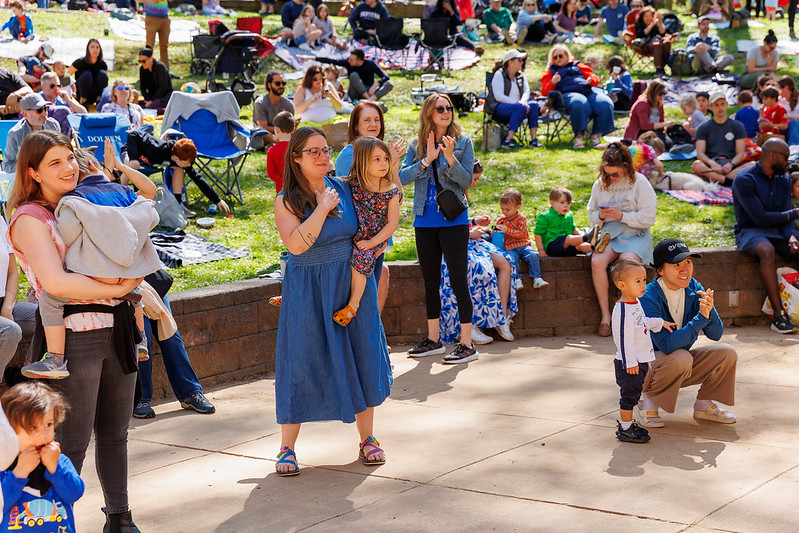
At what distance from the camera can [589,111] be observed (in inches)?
586

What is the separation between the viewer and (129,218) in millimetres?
4277

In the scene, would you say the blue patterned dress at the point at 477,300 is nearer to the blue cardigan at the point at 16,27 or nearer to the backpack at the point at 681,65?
the backpack at the point at 681,65

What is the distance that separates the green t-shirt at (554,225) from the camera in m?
8.81

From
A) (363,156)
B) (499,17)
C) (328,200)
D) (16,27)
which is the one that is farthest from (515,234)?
(499,17)

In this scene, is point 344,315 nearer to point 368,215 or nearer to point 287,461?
point 368,215

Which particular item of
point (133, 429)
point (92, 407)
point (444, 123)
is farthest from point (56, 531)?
point (444, 123)

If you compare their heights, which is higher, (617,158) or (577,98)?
(577,98)

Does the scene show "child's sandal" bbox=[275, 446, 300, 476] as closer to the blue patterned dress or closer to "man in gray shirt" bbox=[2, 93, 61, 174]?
the blue patterned dress

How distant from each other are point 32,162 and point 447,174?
3.84 metres

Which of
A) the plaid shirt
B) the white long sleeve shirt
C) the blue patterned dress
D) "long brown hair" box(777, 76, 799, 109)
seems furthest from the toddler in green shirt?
"long brown hair" box(777, 76, 799, 109)

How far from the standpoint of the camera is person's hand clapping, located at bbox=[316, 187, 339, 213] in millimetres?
5113

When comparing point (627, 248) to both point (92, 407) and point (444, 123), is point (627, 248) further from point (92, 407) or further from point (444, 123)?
point (92, 407)

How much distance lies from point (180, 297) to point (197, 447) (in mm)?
1569

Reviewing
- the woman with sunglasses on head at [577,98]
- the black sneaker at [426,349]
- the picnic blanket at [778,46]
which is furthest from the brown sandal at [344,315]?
the picnic blanket at [778,46]
